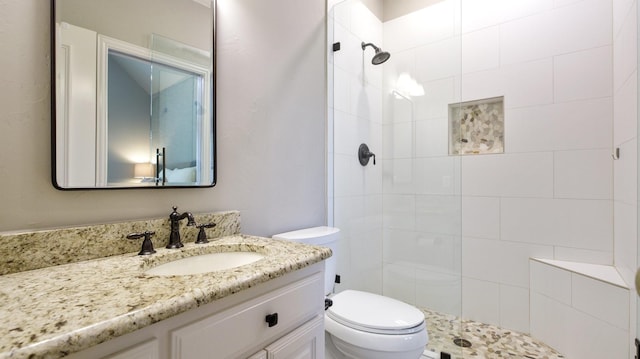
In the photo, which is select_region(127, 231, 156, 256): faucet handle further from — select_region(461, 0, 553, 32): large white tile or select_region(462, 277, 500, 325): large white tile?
select_region(461, 0, 553, 32): large white tile

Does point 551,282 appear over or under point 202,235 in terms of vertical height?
under

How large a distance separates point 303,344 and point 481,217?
1.81 m

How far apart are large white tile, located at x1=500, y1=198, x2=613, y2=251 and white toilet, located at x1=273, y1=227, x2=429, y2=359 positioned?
1144 mm

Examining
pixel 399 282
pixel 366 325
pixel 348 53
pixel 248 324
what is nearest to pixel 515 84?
pixel 348 53

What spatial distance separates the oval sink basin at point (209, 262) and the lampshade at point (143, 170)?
339mm

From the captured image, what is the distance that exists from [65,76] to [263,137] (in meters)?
0.78

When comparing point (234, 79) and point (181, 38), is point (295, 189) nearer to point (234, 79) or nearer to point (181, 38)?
point (234, 79)

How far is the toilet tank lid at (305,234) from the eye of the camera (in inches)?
58.6

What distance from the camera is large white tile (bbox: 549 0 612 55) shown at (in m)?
1.81

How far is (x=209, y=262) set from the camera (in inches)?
43.0

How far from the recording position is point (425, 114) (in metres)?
2.18

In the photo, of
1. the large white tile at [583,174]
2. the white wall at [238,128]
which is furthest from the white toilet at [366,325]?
the large white tile at [583,174]

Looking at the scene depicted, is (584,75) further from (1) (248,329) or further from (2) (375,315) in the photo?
(1) (248,329)

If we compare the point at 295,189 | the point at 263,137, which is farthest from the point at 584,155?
the point at 263,137
